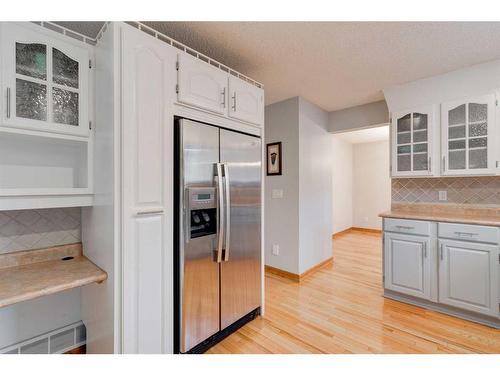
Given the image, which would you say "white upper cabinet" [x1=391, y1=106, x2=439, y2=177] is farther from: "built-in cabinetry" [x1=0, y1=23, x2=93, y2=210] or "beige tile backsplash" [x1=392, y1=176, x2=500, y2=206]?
"built-in cabinetry" [x1=0, y1=23, x2=93, y2=210]

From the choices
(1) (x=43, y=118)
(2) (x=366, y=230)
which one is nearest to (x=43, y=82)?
(1) (x=43, y=118)

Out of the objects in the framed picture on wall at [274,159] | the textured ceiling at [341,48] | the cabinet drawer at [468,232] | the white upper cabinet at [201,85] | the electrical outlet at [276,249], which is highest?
the textured ceiling at [341,48]

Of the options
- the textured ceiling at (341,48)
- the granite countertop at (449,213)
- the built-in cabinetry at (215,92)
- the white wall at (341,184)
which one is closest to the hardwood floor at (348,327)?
the granite countertop at (449,213)

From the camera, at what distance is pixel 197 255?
1675 mm

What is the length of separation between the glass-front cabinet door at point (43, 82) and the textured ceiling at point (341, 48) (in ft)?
2.19

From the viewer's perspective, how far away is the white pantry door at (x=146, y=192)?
4.48 feet

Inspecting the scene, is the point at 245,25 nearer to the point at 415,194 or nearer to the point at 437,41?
the point at 437,41

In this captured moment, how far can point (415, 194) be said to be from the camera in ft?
9.69

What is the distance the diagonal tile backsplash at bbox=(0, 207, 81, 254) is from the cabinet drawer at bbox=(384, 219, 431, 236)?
2897mm

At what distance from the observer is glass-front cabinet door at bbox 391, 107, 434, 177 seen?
2564mm

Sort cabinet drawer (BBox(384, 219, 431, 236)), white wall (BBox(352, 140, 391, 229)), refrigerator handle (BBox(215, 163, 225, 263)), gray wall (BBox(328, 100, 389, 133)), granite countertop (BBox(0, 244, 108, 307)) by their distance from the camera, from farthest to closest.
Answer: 1. white wall (BBox(352, 140, 391, 229))
2. gray wall (BBox(328, 100, 389, 133))
3. cabinet drawer (BBox(384, 219, 431, 236))
4. refrigerator handle (BBox(215, 163, 225, 263))
5. granite countertop (BBox(0, 244, 108, 307))

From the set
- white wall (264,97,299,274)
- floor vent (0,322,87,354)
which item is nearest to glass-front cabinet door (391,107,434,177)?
white wall (264,97,299,274)

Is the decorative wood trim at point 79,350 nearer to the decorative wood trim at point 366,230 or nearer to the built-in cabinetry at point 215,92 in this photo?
the built-in cabinetry at point 215,92
